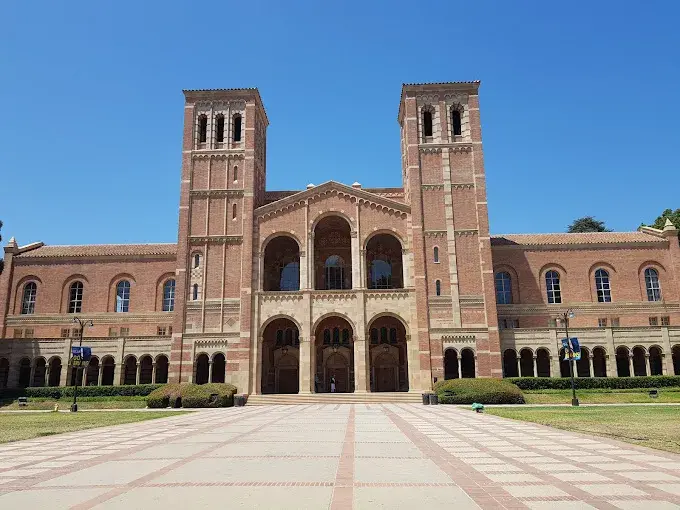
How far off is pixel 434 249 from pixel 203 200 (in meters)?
20.0

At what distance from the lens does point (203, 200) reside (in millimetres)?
47250

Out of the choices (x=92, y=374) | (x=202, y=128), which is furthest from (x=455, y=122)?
(x=92, y=374)

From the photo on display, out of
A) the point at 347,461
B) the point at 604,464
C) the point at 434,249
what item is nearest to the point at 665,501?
the point at 604,464

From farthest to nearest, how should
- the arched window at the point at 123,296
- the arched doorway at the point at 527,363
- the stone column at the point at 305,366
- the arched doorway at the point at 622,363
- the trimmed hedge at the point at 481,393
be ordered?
the arched window at the point at 123,296, the arched doorway at the point at 527,363, the arched doorway at the point at 622,363, the stone column at the point at 305,366, the trimmed hedge at the point at 481,393

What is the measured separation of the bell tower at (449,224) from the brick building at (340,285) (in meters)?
0.11

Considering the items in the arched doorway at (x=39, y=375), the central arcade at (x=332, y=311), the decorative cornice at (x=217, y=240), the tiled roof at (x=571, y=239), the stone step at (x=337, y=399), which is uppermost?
the tiled roof at (x=571, y=239)

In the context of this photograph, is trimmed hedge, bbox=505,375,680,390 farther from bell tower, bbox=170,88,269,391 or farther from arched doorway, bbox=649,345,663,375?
bell tower, bbox=170,88,269,391

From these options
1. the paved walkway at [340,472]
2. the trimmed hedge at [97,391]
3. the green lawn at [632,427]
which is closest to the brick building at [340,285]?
the trimmed hedge at [97,391]

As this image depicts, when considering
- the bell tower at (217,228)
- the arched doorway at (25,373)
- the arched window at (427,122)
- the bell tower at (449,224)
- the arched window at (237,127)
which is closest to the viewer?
the bell tower at (449,224)

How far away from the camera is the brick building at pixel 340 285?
43719 mm

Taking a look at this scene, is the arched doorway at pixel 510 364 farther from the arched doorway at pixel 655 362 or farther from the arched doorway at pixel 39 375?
the arched doorway at pixel 39 375

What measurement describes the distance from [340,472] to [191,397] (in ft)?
90.9

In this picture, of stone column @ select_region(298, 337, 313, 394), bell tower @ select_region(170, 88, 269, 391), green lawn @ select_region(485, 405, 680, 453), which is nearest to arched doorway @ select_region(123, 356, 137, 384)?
bell tower @ select_region(170, 88, 269, 391)

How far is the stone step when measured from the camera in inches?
1575
